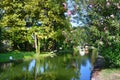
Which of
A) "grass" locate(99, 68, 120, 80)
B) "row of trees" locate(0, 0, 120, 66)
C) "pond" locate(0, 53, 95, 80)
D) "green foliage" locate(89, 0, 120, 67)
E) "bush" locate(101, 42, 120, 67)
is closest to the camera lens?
"grass" locate(99, 68, 120, 80)

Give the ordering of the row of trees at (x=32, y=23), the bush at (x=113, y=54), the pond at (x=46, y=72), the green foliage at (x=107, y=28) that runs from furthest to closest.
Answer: the row of trees at (x=32, y=23)
the pond at (x=46, y=72)
the bush at (x=113, y=54)
the green foliage at (x=107, y=28)

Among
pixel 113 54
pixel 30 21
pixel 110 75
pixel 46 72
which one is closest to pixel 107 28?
pixel 113 54

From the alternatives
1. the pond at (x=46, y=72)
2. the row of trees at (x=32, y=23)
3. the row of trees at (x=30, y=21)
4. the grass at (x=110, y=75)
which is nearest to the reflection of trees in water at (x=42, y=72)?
the pond at (x=46, y=72)

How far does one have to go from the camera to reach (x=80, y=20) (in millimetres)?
20656

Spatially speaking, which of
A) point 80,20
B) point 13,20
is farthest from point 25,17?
point 80,20

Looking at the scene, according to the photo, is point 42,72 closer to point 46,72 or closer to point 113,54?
point 46,72

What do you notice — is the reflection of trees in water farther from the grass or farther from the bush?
the bush

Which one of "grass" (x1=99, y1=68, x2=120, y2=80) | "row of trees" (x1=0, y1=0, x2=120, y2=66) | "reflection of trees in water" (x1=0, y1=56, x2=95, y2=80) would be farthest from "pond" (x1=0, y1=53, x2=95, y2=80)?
"row of trees" (x1=0, y1=0, x2=120, y2=66)

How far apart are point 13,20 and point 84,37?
85.3 ft

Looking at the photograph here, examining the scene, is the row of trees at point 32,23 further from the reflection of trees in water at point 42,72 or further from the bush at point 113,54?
the bush at point 113,54

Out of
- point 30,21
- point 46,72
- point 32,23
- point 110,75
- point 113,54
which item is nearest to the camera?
point 110,75

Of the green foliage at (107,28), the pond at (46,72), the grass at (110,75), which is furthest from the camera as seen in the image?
the pond at (46,72)

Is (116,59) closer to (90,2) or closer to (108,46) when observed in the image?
(108,46)

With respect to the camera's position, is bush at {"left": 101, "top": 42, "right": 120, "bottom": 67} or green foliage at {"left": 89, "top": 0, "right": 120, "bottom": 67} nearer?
green foliage at {"left": 89, "top": 0, "right": 120, "bottom": 67}
